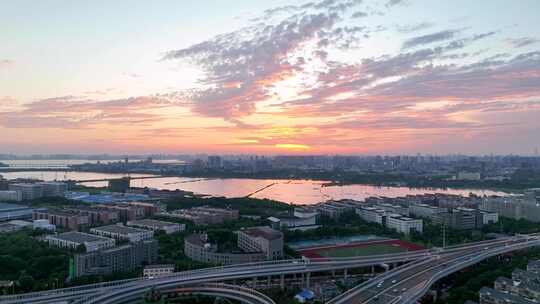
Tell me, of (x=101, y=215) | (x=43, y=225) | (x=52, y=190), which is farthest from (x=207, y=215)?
(x=52, y=190)

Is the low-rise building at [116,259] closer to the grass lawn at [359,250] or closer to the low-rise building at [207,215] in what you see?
the grass lawn at [359,250]

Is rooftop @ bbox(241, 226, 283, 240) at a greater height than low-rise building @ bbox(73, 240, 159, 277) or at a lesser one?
greater

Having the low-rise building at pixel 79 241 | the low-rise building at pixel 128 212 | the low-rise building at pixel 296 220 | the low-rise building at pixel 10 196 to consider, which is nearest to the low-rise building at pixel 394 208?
the low-rise building at pixel 296 220

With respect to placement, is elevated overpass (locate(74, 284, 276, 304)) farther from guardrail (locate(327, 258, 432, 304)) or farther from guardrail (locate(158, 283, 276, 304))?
guardrail (locate(327, 258, 432, 304))

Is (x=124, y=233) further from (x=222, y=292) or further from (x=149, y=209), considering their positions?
(x=222, y=292)

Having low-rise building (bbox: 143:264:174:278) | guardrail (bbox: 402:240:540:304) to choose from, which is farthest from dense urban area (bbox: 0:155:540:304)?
guardrail (bbox: 402:240:540:304)

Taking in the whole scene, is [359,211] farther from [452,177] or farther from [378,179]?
[452,177]
